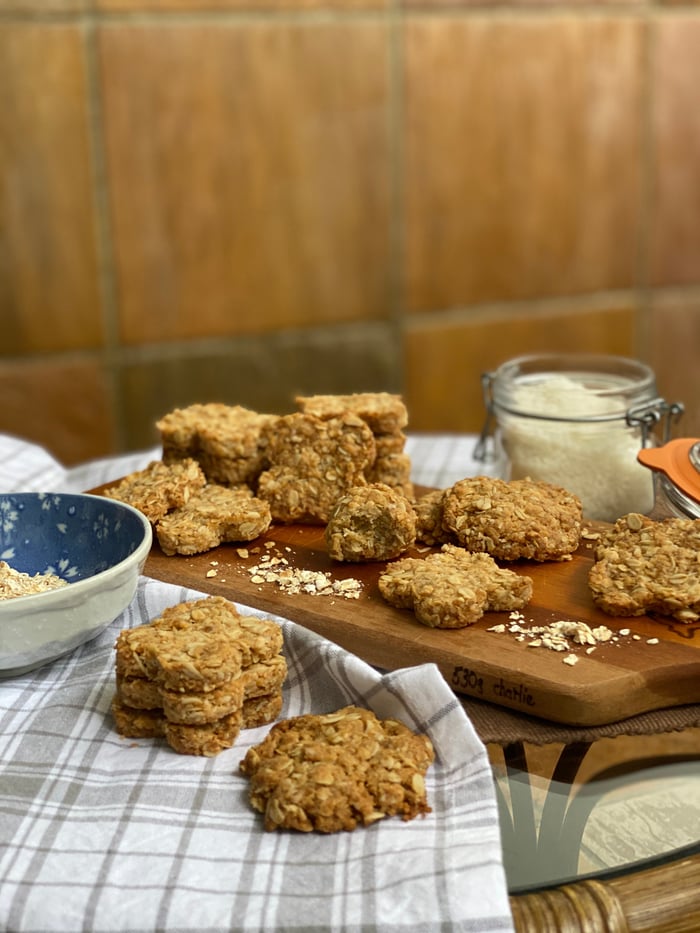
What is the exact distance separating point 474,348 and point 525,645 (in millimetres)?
2363

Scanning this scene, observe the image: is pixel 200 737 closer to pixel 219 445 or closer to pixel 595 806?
pixel 595 806

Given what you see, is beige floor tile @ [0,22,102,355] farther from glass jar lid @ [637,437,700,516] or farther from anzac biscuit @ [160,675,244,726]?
anzac biscuit @ [160,675,244,726]

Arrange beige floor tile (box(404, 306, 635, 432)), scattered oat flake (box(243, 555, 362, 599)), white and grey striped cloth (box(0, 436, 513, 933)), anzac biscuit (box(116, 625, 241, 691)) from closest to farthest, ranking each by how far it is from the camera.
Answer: white and grey striped cloth (box(0, 436, 513, 933)) < anzac biscuit (box(116, 625, 241, 691)) < scattered oat flake (box(243, 555, 362, 599)) < beige floor tile (box(404, 306, 635, 432))

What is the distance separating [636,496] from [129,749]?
84 cm

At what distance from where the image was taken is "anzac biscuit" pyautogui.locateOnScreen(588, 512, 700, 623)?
47.0 inches

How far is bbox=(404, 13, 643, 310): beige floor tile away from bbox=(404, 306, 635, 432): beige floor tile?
9cm

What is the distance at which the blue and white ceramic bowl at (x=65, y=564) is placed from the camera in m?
1.12

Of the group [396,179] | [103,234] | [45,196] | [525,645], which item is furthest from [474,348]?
[525,645]

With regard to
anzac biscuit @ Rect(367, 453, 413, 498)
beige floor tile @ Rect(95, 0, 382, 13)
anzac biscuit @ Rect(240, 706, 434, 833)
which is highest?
beige floor tile @ Rect(95, 0, 382, 13)

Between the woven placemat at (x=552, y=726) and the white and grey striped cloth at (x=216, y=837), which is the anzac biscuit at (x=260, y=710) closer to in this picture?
the white and grey striped cloth at (x=216, y=837)

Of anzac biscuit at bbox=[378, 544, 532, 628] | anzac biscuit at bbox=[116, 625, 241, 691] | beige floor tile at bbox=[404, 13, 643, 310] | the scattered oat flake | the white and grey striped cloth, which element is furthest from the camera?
beige floor tile at bbox=[404, 13, 643, 310]

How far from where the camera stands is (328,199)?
3180 millimetres

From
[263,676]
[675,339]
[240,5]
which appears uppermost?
[240,5]

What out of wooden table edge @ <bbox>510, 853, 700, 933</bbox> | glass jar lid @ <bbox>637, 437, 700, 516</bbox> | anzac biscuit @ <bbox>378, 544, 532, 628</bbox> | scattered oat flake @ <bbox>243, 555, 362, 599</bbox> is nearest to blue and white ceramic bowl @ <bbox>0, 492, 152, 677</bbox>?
scattered oat flake @ <bbox>243, 555, 362, 599</bbox>
